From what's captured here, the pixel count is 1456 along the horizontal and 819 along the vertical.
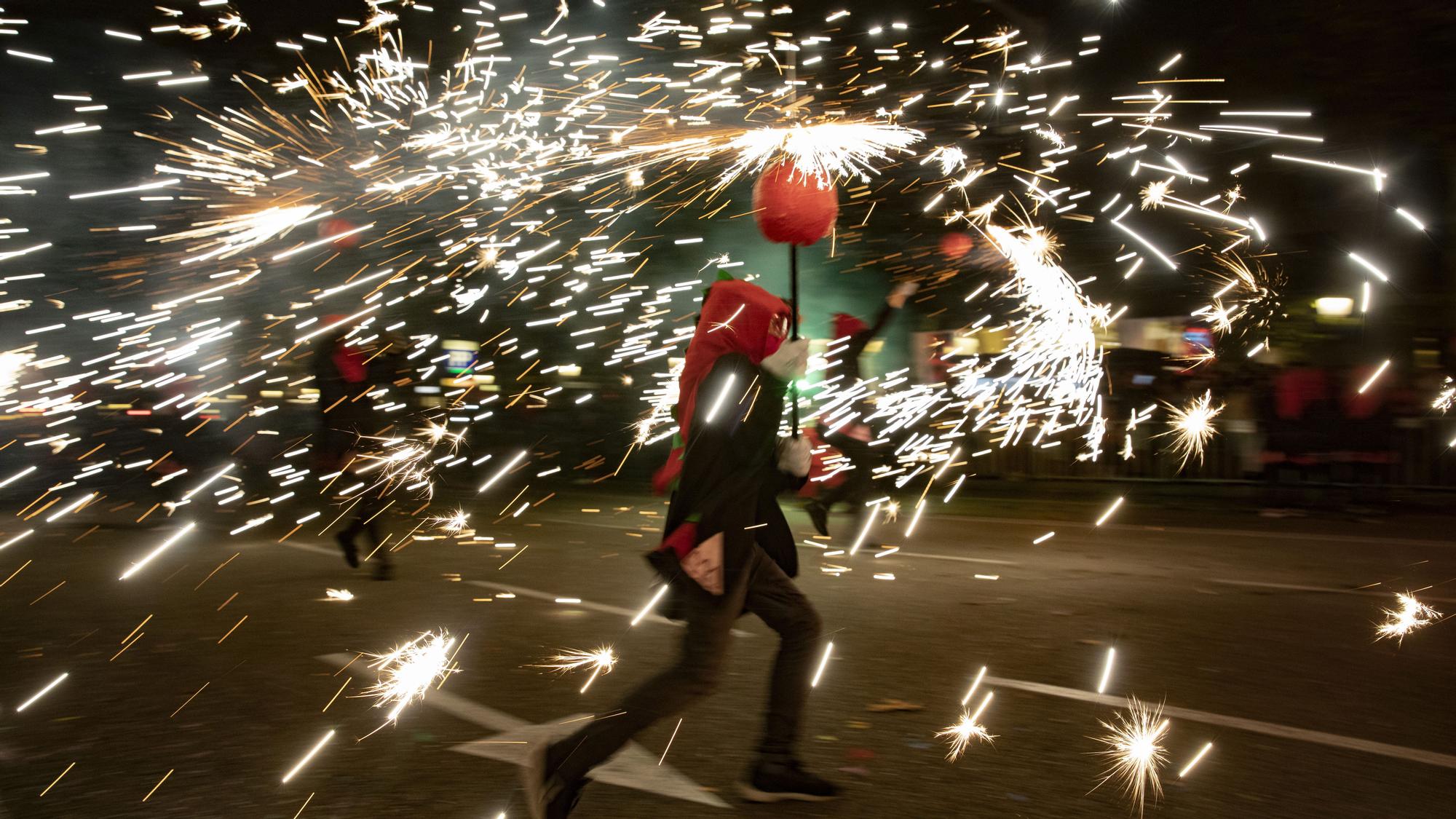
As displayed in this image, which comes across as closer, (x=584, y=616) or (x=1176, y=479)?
(x=584, y=616)

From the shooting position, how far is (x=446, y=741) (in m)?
4.75

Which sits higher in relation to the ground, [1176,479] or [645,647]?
[1176,479]

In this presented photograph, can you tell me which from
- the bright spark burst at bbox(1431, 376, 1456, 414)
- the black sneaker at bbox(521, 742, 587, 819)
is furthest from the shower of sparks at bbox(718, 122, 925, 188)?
the bright spark burst at bbox(1431, 376, 1456, 414)

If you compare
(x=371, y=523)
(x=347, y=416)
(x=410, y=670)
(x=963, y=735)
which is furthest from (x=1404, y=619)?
(x=347, y=416)

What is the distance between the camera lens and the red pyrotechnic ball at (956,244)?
13.2 meters

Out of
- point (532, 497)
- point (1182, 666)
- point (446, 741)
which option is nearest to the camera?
point (446, 741)

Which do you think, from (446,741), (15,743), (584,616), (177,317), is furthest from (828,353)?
(177,317)

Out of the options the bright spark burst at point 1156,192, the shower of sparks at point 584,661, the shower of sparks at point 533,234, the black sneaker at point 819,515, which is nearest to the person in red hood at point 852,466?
the black sneaker at point 819,515

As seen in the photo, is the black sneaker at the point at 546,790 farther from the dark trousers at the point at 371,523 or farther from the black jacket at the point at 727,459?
the dark trousers at the point at 371,523

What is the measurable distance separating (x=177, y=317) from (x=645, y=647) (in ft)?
44.8

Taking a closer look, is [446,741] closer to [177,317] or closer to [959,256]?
[959,256]

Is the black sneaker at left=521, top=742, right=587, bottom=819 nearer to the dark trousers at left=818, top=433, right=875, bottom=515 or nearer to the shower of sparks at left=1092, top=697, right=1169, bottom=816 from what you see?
the shower of sparks at left=1092, top=697, right=1169, bottom=816

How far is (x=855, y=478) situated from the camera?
9.71 metres

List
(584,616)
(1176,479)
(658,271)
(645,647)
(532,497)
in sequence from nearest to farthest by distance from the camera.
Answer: (645,647)
(584,616)
(1176,479)
(532,497)
(658,271)
